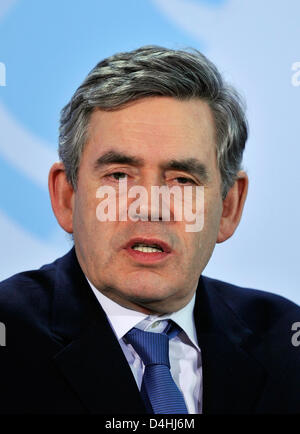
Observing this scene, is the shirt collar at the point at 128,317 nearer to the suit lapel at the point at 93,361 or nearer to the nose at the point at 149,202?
the suit lapel at the point at 93,361

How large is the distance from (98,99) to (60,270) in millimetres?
425

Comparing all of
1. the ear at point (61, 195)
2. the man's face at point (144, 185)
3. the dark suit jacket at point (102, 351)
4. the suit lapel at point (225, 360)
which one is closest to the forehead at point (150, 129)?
the man's face at point (144, 185)

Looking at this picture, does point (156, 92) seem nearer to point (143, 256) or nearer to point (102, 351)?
point (143, 256)

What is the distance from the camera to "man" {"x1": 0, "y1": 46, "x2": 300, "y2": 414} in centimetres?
187

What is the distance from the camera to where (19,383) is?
185 centimetres

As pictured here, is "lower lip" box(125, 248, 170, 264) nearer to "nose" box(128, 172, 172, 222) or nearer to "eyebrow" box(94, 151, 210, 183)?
"nose" box(128, 172, 172, 222)

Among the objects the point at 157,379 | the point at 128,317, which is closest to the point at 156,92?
the point at 128,317

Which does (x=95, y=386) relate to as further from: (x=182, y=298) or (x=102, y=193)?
(x=102, y=193)

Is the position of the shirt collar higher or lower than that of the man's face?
lower

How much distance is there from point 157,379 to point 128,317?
0.53 ft

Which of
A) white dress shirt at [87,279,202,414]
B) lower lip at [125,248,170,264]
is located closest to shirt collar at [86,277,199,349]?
white dress shirt at [87,279,202,414]

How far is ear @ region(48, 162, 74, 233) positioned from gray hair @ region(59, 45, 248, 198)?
21 millimetres

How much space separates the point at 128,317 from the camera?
6.42 ft

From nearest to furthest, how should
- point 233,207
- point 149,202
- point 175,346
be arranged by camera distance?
point 149,202
point 175,346
point 233,207
